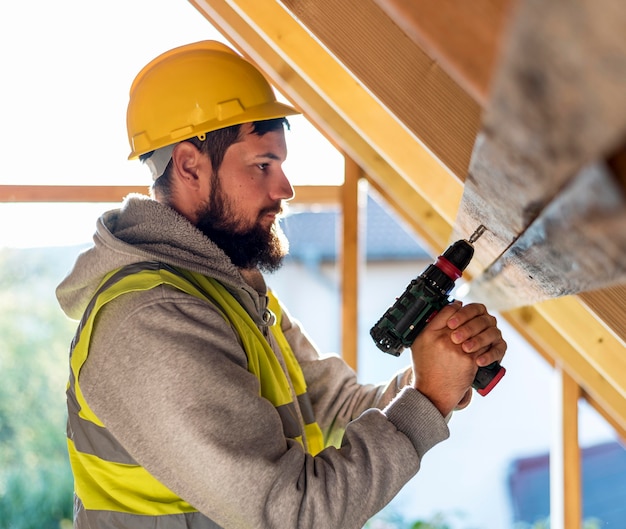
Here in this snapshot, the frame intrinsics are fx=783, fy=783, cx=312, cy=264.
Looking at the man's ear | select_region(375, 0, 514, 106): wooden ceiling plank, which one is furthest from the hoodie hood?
select_region(375, 0, 514, 106): wooden ceiling plank

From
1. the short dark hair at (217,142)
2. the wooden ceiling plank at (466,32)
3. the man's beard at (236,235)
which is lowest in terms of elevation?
the man's beard at (236,235)

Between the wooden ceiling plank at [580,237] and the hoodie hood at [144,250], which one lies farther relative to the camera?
the hoodie hood at [144,250]

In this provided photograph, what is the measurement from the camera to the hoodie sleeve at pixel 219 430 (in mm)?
1237

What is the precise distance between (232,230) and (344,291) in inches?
58.6

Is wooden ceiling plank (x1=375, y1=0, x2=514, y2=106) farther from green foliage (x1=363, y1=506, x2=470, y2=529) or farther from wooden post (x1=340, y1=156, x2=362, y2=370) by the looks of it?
green foliage (x1=363, y1=506, x2=470, y2=529)

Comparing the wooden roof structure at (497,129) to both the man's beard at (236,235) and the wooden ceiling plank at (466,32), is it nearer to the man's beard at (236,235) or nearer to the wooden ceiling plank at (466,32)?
the wooden ceiling plank at (466,32)

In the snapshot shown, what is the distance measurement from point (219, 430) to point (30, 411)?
8.04 feet

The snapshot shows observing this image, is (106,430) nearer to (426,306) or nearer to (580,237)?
(426,306)

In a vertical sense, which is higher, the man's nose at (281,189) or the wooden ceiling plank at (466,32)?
the wooden ceiling plank at (466,32)

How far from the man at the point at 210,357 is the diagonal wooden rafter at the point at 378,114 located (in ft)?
0.84

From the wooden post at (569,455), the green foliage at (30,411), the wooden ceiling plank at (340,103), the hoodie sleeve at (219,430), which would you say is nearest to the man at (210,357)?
the hoodie sleeve at (219,430)

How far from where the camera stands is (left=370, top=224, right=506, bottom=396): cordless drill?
4.01 feet

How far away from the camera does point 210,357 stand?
1301 mm

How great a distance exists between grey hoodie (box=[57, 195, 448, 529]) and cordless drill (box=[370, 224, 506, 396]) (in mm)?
103
